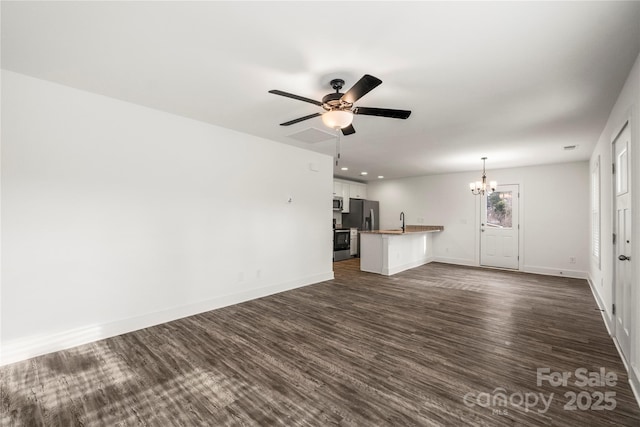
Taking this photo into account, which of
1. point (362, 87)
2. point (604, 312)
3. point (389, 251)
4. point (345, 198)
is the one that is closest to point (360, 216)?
point (345, 198)

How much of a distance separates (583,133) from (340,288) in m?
4.37

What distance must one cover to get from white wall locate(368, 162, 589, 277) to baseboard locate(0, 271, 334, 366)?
581cm

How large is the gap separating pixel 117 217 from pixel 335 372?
280 centimetres

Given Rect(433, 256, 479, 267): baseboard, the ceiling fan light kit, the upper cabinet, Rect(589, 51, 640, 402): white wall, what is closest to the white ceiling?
Rect(589, 51, 640, 402): white wall

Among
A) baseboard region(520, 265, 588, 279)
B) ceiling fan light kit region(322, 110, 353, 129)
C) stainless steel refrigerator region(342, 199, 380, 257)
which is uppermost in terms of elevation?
ceiling fan light kit region(322, 110, 353, 129)

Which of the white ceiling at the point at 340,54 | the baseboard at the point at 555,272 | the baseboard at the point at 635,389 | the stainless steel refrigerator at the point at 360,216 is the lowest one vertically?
the baseboard at the point at 635,389

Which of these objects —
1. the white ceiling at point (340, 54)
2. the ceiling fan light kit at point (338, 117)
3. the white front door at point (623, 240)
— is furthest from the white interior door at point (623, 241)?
the ceiling fan light kit at point (338, 117)

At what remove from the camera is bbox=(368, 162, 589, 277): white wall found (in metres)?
6.14

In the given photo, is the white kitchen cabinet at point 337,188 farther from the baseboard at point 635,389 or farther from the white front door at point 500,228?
the baseboard at point 635,389

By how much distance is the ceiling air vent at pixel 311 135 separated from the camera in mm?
3964

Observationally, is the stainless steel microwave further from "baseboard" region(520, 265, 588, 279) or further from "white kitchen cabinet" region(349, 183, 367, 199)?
"baseboard" region(520, 265, 588, 279)

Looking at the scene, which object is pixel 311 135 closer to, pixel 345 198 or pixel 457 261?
pixel 345 198

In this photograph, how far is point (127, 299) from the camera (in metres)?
3.19

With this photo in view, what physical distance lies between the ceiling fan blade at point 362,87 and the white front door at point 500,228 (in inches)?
248
